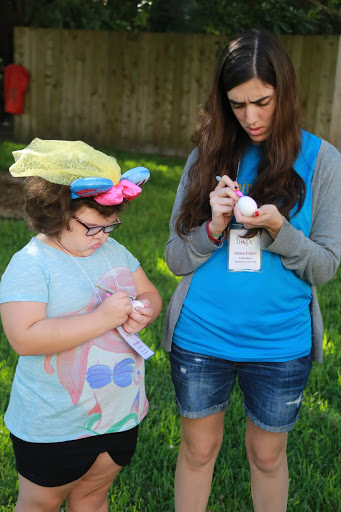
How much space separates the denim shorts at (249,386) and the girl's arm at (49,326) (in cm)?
44

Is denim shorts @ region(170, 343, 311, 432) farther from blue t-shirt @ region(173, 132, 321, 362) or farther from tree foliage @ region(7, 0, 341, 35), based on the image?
tree foliage @ region(7, 0, 341, 35)

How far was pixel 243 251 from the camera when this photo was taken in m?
2.08

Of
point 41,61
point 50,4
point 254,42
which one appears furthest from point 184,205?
point 50,4

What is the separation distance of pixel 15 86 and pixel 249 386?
11518 mm

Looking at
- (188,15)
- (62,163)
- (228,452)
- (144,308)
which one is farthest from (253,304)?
(188,15)

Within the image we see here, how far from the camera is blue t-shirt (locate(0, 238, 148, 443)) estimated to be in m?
1.87

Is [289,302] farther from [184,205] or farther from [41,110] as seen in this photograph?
[41,110]

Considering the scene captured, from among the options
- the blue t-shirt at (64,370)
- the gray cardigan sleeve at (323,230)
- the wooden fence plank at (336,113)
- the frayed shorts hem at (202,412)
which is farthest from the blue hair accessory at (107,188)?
the wooden fence plank at (336,113)

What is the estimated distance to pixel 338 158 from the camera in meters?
2.10

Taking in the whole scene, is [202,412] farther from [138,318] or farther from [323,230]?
[323,230]

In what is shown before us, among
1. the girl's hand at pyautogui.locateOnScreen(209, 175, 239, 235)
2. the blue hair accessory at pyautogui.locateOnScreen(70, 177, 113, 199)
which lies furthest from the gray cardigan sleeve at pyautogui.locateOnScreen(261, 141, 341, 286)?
the blue hair accessory at pyautogui.locateOnScreen(70, 177, 113, 199)

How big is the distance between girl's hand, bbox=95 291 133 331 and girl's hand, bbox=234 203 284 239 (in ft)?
1.37

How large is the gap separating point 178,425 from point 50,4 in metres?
12.7

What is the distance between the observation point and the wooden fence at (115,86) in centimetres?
1165
